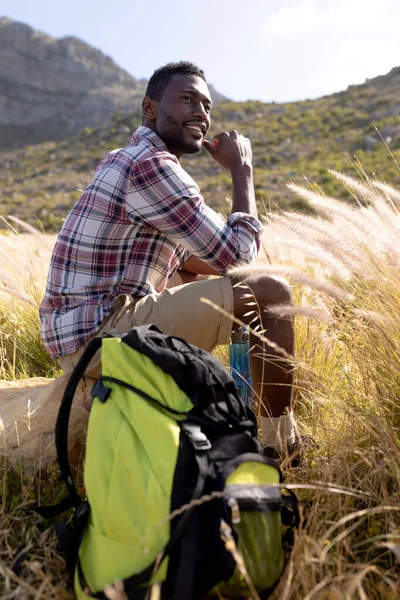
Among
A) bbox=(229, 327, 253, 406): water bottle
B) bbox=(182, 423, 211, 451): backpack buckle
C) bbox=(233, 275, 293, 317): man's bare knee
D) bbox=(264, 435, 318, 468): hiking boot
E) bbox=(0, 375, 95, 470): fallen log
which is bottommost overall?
bbox=(0, 375, 95, 470): fallen log

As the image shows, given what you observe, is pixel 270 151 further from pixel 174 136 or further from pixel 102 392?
pixel 102 392

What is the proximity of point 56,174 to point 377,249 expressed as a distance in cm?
2718

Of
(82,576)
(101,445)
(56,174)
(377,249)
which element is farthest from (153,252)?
(56,174)

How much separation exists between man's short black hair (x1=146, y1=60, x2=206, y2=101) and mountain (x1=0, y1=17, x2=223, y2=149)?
179 feet

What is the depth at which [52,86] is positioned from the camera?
213 feet

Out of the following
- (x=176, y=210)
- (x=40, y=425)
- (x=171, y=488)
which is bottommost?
(x=40, y=425)

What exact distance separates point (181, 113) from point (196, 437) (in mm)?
1645

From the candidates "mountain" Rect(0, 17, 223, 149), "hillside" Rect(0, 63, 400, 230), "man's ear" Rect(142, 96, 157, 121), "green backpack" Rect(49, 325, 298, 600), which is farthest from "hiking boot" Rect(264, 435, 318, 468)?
"mountain" Rect(0, 17, 223, 149)

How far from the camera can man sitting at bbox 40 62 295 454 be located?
2.16 m

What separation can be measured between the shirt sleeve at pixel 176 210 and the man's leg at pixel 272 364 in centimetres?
20

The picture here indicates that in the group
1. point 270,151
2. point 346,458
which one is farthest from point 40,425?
point 270,151

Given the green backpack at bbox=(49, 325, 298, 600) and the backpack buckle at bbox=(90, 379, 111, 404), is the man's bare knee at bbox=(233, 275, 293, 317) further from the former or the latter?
the backpack buckle at bbox=(90, 379, 111, 404)

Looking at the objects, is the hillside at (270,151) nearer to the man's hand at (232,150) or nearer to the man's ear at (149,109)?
the man's hand at (232,150)

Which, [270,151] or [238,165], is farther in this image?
[270,151]
